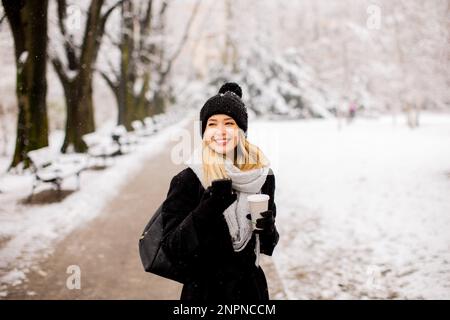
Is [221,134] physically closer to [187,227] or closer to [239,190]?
[239,190]

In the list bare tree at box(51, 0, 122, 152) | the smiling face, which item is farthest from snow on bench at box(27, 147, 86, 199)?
the smiling face

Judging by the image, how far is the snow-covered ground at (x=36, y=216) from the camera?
5.53m

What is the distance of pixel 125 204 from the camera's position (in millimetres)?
8602

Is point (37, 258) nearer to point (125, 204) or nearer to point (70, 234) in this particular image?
point (70, 234)

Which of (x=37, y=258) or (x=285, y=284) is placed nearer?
(x=285, y=284)

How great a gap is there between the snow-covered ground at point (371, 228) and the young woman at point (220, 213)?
2.57m

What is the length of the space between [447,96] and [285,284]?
15.1 feet

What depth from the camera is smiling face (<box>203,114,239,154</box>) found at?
208 centimetres

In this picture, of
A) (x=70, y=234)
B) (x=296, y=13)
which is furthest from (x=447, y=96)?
(x=296, y=13)

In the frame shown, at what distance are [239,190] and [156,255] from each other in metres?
0.53

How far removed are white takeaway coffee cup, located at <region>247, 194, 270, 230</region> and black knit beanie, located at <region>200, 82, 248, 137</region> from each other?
17.5 inches

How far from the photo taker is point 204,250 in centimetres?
206

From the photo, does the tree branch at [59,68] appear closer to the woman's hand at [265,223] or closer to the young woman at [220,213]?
the young woman at [220,213]

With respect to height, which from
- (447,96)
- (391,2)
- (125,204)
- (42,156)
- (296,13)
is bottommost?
(125,204)
